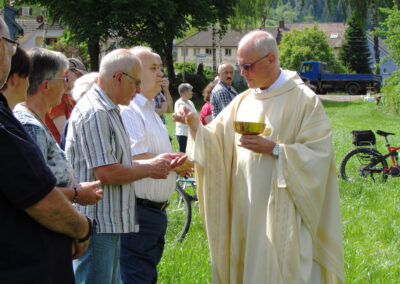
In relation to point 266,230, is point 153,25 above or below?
above

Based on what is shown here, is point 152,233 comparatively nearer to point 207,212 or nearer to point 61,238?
point 207,212

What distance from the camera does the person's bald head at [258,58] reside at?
148 inches

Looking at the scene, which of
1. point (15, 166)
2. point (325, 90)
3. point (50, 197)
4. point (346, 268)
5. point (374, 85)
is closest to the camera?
point (15, 166)

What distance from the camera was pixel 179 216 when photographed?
5770 mm

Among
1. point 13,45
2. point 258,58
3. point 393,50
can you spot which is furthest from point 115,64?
point 393,50

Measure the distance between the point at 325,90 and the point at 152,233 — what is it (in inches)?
1617

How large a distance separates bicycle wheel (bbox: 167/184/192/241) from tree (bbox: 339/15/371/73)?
63630 mm

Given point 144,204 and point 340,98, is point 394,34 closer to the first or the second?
point 340,98

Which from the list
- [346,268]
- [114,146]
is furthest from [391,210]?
[114,146]

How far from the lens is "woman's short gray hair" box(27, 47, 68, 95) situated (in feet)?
8.69

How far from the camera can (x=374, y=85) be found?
39938mm

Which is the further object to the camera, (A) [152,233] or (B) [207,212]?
(B) [207,212]

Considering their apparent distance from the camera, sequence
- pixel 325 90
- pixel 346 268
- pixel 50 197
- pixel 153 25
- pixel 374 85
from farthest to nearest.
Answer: pixel 325 90 < pixel 374 85 < pixel 153 25 < pixel 346 268 < pixel 50 197

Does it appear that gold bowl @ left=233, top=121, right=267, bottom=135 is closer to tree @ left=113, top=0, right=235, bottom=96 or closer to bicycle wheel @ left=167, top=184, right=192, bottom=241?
bicycle wheel @ left=167, top=184, right=192, bottom=241
